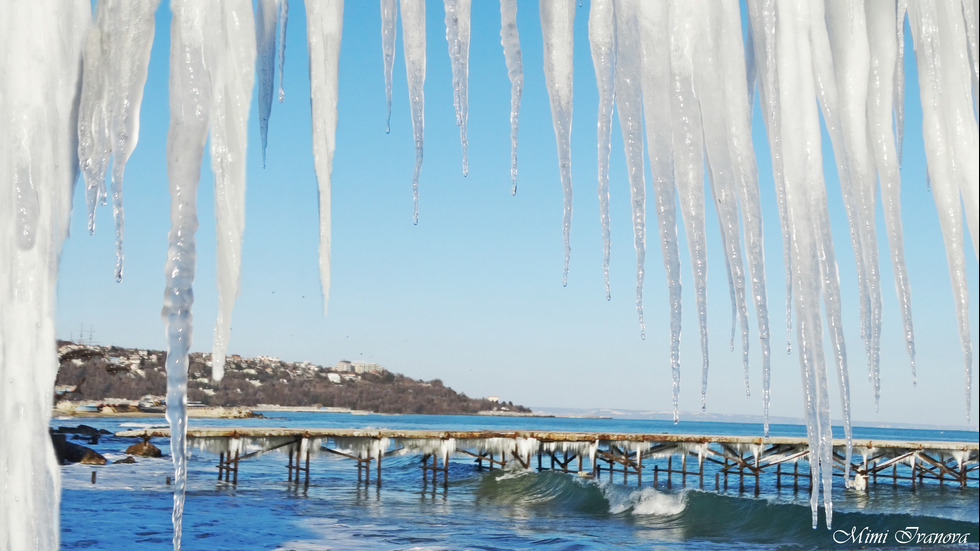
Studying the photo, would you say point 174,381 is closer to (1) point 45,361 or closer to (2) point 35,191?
(1) point 45,361

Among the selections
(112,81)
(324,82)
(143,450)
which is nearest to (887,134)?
(324,82)

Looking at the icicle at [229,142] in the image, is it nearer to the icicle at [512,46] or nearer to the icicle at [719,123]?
the icicle at [512,46]

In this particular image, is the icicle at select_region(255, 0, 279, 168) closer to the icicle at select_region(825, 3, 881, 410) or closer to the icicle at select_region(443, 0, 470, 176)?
the icicle at select_region(443, 0, 470, 176)

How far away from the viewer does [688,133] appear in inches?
74.6

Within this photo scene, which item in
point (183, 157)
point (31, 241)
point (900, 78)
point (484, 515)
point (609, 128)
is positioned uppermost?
point (900, 78)

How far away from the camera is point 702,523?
30.0m

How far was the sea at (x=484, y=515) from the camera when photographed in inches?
945

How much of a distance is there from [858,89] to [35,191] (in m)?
1.95

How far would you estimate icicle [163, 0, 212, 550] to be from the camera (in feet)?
5.34

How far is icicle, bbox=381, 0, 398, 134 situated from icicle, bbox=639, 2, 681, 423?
68cm

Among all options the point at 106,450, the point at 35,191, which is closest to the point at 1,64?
the point at 35,191

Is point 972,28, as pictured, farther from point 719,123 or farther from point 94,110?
point 94,110

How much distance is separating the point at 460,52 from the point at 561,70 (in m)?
0.28

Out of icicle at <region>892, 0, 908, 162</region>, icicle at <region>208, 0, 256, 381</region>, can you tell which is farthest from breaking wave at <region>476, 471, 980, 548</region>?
icicle at <region>208, 0, 256, 381</region>
